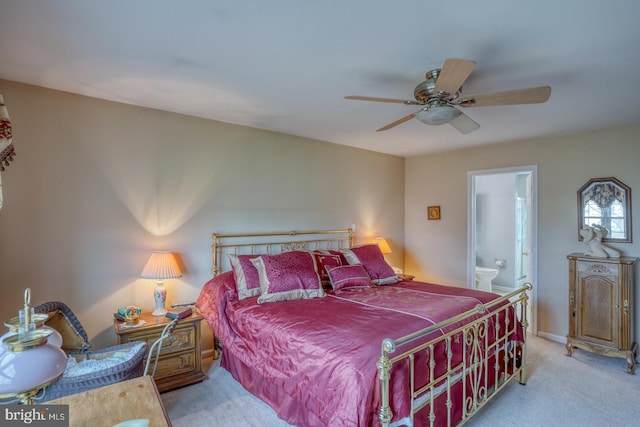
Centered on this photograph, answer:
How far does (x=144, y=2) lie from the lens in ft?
5.18

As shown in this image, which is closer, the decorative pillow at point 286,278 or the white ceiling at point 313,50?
the white ceiling at point 313,50

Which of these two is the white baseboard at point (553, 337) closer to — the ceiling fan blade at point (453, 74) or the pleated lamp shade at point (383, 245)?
the pleated lamp shade at point (383, 245)

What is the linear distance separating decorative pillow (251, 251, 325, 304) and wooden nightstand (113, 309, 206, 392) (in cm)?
65

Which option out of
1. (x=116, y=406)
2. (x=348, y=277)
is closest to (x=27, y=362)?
(x=116, y=406)

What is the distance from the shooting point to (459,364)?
225 centimetres

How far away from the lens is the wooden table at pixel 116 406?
115 cm

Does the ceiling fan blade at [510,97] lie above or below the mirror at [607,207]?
above

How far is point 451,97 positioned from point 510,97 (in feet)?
1.11

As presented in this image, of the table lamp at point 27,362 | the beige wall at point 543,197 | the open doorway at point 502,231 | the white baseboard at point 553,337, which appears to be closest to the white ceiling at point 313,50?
the beige wall at point 543,197

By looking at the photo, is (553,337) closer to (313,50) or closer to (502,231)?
(502,231)

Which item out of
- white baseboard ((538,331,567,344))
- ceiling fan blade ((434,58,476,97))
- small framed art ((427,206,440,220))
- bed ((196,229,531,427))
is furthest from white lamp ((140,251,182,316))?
white baseboard ((538,331,567,344))

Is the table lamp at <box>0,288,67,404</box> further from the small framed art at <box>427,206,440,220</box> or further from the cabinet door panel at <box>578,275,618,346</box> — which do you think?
the small framed art at <box>427,206,440,220</box>

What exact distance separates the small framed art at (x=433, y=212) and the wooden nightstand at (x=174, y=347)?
Answer: 3709mm

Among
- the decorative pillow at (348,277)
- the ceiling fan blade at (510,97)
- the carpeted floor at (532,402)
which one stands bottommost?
the carpeted floor at (532,402)
